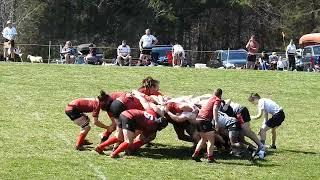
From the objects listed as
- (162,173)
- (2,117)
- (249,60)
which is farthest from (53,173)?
(249,60)

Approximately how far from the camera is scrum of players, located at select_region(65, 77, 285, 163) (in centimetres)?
1253

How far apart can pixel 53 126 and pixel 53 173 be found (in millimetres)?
5173

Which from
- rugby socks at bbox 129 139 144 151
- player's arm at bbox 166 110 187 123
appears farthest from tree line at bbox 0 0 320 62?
player's arm at bbox 166 110 187 123

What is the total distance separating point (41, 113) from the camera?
59.6ft

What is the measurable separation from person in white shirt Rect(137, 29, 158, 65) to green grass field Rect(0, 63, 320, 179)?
3.20 m

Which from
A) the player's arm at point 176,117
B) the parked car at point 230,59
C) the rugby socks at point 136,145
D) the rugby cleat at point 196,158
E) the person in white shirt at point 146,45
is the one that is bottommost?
the rugby cleat at point 196,158

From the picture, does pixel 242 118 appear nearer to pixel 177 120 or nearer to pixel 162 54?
pixel 177 120

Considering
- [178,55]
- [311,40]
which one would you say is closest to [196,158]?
[178,55]

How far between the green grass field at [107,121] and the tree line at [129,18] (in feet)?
100

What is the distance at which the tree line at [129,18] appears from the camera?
192 feet

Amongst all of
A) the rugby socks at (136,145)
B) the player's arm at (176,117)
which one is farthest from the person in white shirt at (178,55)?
the player's arm at (176,117)

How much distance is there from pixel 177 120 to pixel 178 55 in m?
20.3

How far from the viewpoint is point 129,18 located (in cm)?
6050

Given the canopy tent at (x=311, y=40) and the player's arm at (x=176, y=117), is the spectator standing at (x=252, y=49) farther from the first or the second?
the player's arm at (x=176, y=117)
